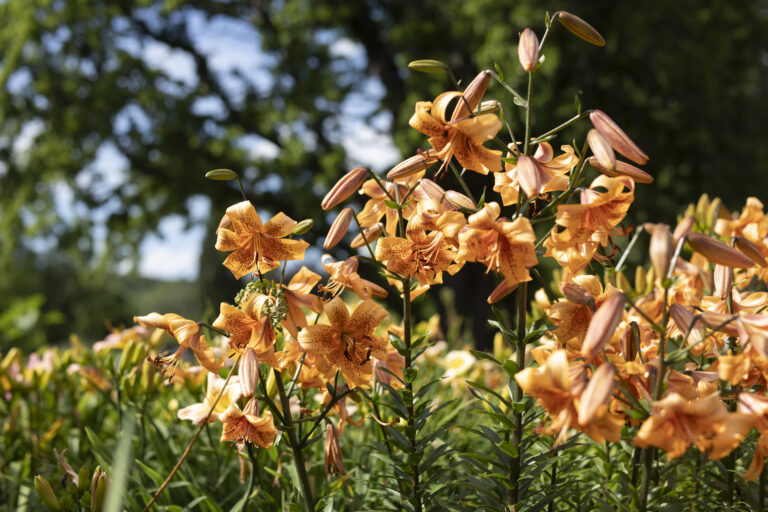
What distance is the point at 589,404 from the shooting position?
1.87 feet

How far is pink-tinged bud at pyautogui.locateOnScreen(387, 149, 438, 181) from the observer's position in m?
0.80

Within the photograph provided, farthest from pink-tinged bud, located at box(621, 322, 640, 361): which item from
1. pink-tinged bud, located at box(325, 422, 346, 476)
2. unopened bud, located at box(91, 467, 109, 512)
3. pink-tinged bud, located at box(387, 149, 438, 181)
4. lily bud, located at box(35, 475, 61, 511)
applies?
lily bud, located at box(35, 475, 61, 511)

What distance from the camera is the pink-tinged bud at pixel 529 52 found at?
0.76 m

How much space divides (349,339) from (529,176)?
33 cm

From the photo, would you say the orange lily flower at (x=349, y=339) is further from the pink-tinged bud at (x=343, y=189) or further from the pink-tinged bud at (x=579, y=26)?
the pink-tinged bud at (x=579, y=26)

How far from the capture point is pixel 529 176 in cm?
68

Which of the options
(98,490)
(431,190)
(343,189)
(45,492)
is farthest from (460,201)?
(45,492)

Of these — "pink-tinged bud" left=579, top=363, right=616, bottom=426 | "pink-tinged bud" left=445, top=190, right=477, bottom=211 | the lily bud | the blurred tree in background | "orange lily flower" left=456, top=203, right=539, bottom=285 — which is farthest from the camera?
the blurred tree in background

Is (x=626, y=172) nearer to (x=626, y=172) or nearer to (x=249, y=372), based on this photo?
(x=626, y=172)

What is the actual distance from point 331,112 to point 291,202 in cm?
137

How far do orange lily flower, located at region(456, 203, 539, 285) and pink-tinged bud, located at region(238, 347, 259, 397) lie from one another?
29 centimetres

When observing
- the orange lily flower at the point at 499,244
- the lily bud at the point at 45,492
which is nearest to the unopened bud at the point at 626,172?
the orange lily flower at the point at 499,244

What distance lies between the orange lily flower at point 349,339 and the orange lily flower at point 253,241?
9cm

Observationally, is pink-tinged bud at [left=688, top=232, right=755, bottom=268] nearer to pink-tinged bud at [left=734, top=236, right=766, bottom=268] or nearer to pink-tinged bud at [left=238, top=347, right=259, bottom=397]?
pink-tinged bud at [left=734, top=236, right=766, bottom=268]
